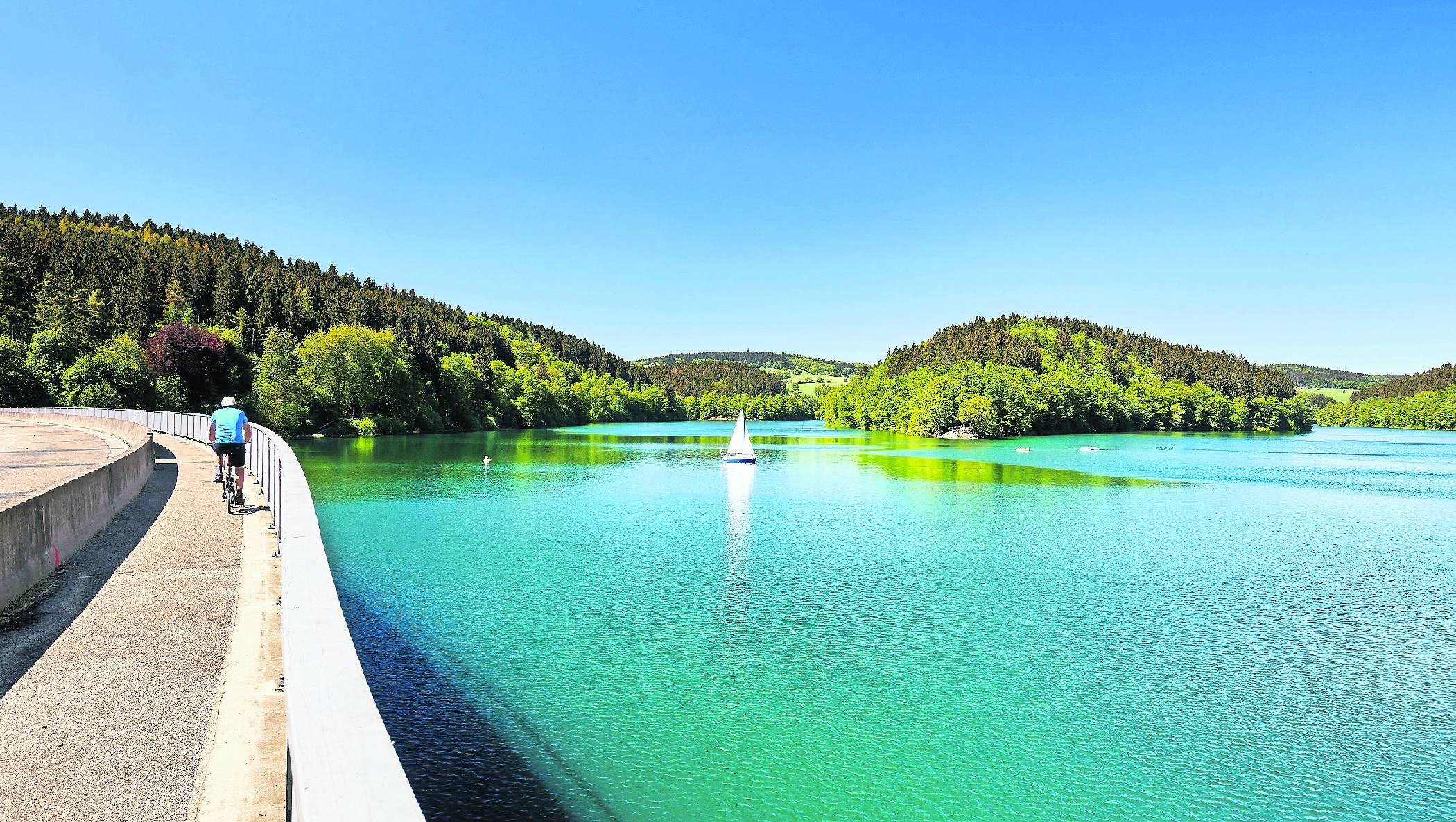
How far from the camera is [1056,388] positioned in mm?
135625

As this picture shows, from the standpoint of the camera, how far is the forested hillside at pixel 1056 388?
407 ft

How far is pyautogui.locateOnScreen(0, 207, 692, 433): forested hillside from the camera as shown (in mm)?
83875

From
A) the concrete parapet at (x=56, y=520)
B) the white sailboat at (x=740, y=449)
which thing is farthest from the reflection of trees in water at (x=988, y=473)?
the concrete parapet at (x=56, y=520)

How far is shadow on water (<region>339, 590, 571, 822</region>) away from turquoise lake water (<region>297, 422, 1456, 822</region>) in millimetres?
47

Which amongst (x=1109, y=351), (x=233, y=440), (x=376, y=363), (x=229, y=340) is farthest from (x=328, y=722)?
(x=1109, y=351)

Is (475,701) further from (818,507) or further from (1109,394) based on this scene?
(1109,394)

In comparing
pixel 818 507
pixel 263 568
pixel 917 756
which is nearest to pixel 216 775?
pixel 263 568

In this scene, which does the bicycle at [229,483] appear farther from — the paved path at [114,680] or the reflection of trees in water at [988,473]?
the reflection of trees in water at [988,473]

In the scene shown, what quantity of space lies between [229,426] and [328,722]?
55.3 ft

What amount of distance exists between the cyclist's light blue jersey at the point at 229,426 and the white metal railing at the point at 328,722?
42.3 ft

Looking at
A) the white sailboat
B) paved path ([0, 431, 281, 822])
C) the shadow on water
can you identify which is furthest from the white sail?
paved path ([0, 431, 281, 822])

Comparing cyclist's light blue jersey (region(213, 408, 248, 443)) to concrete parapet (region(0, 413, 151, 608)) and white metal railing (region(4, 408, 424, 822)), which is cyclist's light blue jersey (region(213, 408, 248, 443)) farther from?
white metal railing (region(4, 408, 424, 822))

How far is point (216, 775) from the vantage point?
5668 millimetres

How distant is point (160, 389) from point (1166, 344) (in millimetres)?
196722
